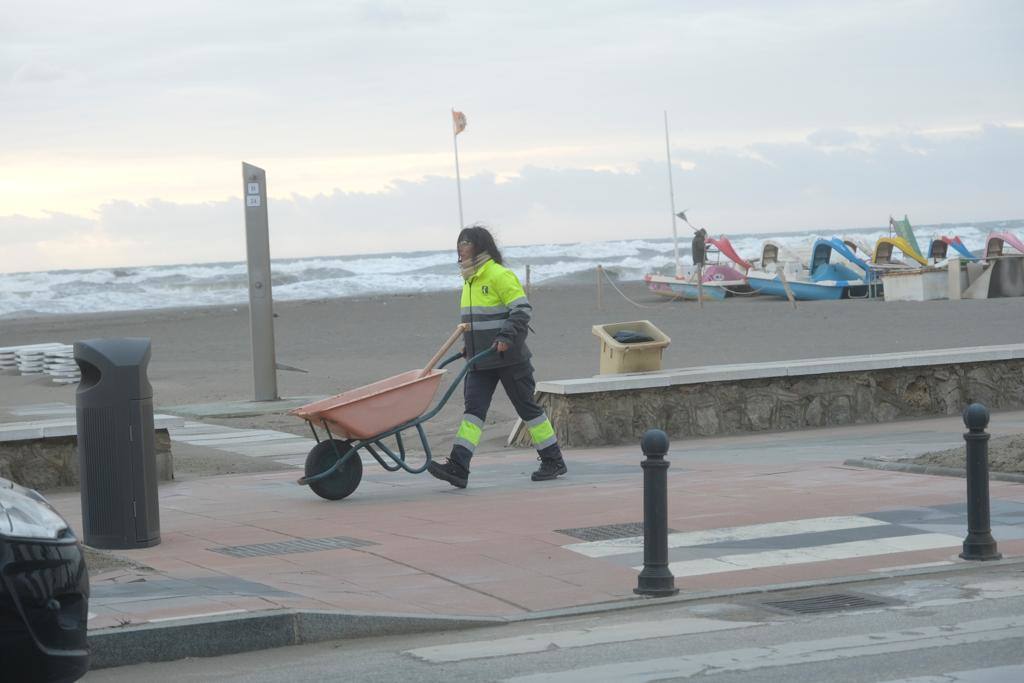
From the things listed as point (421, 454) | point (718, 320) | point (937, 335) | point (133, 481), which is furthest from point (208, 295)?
point (133, 481)

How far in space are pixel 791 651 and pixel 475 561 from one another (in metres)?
2.54

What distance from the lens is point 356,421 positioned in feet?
35.0

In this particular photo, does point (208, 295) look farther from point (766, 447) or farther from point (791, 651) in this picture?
point (791, 651)

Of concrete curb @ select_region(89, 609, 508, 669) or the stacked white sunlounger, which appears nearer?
concrete curb @ select_region(89, 609, 508, 669)

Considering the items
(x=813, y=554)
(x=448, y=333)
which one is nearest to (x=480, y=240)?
(x=813, y=554)

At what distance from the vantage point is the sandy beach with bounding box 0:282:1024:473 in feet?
73.6

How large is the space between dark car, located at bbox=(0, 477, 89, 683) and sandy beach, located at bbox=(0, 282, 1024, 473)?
9.45 meters

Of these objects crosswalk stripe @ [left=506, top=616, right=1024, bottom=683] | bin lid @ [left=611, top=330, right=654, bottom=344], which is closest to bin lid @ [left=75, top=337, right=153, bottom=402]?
crosswalk stripe @ [left=506, top=616, right=1024, bottom=683]

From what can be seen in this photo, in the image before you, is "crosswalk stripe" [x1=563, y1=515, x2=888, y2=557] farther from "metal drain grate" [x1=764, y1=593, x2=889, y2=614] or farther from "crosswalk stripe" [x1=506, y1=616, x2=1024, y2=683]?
"crosswalk stripe" [x1=506, y1=616, x2=1024, y2=683]

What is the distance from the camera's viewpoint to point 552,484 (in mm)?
11539

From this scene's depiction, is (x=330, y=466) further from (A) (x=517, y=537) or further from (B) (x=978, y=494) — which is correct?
(B) (x=978, y=494)

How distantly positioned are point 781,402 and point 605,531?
6593mm

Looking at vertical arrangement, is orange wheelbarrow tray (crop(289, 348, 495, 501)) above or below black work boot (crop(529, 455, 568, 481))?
above

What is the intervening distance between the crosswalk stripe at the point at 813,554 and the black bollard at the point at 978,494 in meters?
0.39
